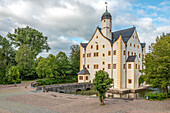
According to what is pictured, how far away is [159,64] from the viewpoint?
58.0 feet

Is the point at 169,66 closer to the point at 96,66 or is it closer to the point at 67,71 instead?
the point at 96,66

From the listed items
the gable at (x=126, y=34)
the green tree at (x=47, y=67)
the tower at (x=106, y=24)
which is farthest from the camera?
the tower at (x=106, y=24)

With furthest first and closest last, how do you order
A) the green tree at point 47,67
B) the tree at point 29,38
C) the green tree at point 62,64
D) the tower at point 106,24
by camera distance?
the tree at point 29,38, the green tree at point 62,64, the tower at point 106,24, the green tree at point 47,67

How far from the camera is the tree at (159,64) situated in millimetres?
17089

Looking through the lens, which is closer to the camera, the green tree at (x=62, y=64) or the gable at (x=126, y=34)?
the gable at (x=126, y=34)

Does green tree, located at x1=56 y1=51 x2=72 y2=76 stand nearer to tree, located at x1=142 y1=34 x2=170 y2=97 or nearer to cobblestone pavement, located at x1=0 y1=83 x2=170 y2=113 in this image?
cobblestone pavement, located at x1=0 y1=83 x2=170 y2=113

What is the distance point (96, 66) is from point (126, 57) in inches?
346

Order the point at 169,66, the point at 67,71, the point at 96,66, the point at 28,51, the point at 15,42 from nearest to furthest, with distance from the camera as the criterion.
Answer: the point at 169,66 < the point at 96,66 < the point at 67,71 < the point at 28,51 < the point at 15,42

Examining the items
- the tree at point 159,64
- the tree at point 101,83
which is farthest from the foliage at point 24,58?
the tree at point 159,64

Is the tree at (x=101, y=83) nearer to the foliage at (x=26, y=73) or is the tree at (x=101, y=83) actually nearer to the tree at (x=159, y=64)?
the tree at (x=159, y=64)

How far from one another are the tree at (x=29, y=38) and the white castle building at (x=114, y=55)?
89.9ft

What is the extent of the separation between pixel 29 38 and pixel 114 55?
39623mm

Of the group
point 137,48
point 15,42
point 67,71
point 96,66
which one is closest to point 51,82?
point 67,71

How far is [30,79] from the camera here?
154 feet
